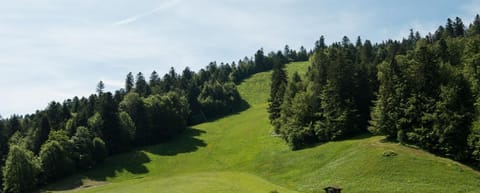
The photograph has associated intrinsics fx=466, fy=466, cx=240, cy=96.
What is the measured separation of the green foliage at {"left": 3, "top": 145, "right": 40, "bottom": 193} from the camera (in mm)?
91062

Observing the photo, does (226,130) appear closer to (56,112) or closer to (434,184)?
(56,112)

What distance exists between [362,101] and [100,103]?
6442 cm

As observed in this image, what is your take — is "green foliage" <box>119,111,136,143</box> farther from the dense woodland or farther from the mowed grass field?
the dense woodland

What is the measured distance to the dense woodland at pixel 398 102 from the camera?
63375 mm

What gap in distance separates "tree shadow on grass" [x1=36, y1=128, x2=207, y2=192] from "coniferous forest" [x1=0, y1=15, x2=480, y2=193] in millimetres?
2719

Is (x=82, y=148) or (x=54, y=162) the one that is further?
(x=82, y=148)

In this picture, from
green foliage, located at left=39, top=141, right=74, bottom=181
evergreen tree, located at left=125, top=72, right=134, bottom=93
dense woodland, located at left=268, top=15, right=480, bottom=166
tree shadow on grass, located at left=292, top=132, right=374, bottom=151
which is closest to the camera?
dense woodland, located at left=268, top=15, right=480, bottom=166


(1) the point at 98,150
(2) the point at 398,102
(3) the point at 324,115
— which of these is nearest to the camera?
(2) the point at 398,102

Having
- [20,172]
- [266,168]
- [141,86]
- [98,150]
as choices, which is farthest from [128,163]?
[141,86]

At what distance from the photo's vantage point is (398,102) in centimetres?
7250

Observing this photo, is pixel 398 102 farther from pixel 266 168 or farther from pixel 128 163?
pixel 128 163

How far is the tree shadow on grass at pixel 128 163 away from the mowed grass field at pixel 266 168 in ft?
0.65

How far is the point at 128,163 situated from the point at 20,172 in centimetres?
2209

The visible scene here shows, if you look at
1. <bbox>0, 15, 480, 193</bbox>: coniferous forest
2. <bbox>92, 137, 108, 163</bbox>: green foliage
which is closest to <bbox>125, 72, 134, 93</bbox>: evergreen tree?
<bbox>0, 15, 480, 193</bbox>: coniferous forest
